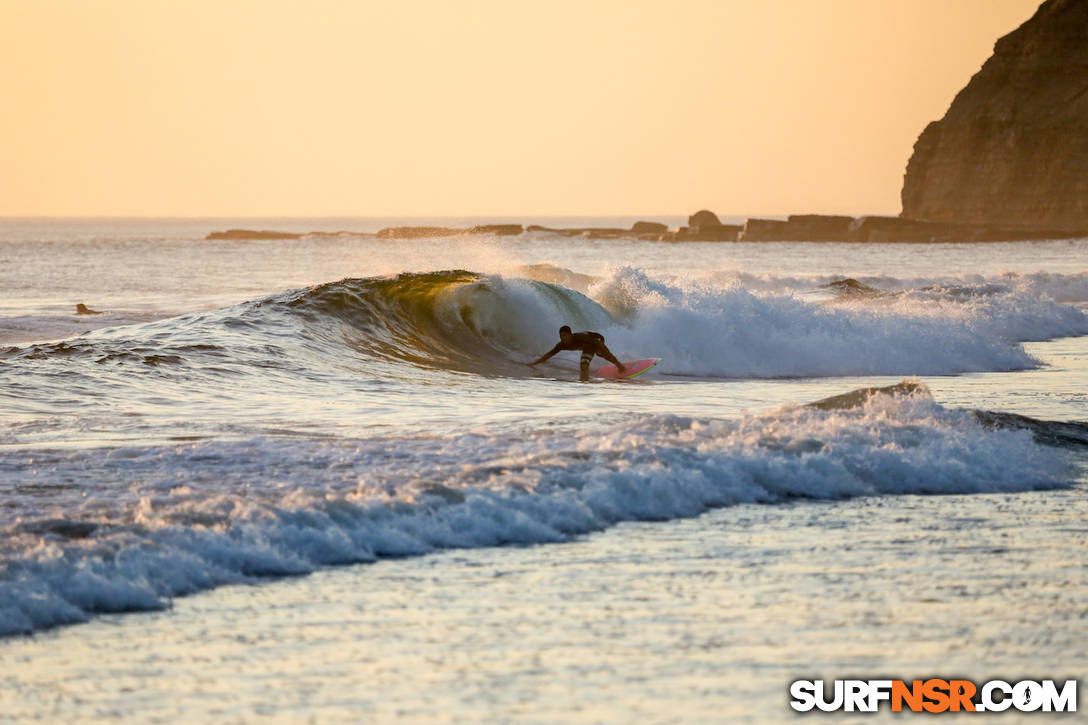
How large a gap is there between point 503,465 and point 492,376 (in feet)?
31.6

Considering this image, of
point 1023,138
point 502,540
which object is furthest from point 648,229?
A: point 502,540

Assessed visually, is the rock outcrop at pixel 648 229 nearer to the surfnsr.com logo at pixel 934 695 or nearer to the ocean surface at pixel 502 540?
the ocean surface at pixel 502 540

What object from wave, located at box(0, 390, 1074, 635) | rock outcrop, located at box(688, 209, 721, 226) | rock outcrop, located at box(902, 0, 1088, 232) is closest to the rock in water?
rock outcrop, located at box(688, 209, 721, 226)

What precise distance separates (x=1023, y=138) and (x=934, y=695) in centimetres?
17417

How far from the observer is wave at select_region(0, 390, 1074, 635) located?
7.49 meters

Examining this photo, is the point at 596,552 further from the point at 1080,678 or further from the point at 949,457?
the point at 949,457

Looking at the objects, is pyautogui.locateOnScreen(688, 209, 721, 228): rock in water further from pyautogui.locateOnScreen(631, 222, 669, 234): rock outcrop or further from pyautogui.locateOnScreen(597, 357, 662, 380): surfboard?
pyautogui.locateOnScreen(597, 357, 662, 380): surfboard

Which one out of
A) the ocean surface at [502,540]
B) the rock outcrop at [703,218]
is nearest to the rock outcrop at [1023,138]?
the rock outcrop at [703,218]

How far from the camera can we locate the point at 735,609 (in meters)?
6.76

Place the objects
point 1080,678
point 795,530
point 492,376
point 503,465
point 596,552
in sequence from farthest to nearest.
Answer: point 492,376
point 503,465
point 795,530
point 596,552
point 1080,678

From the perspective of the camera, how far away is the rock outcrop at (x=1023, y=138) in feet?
536

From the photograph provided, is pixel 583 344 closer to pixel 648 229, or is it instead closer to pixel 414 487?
pixel 414 487

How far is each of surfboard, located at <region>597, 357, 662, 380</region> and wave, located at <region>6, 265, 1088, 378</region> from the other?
978 millimetres

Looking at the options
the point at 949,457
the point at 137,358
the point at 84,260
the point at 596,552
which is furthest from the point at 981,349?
the point at 84,260
